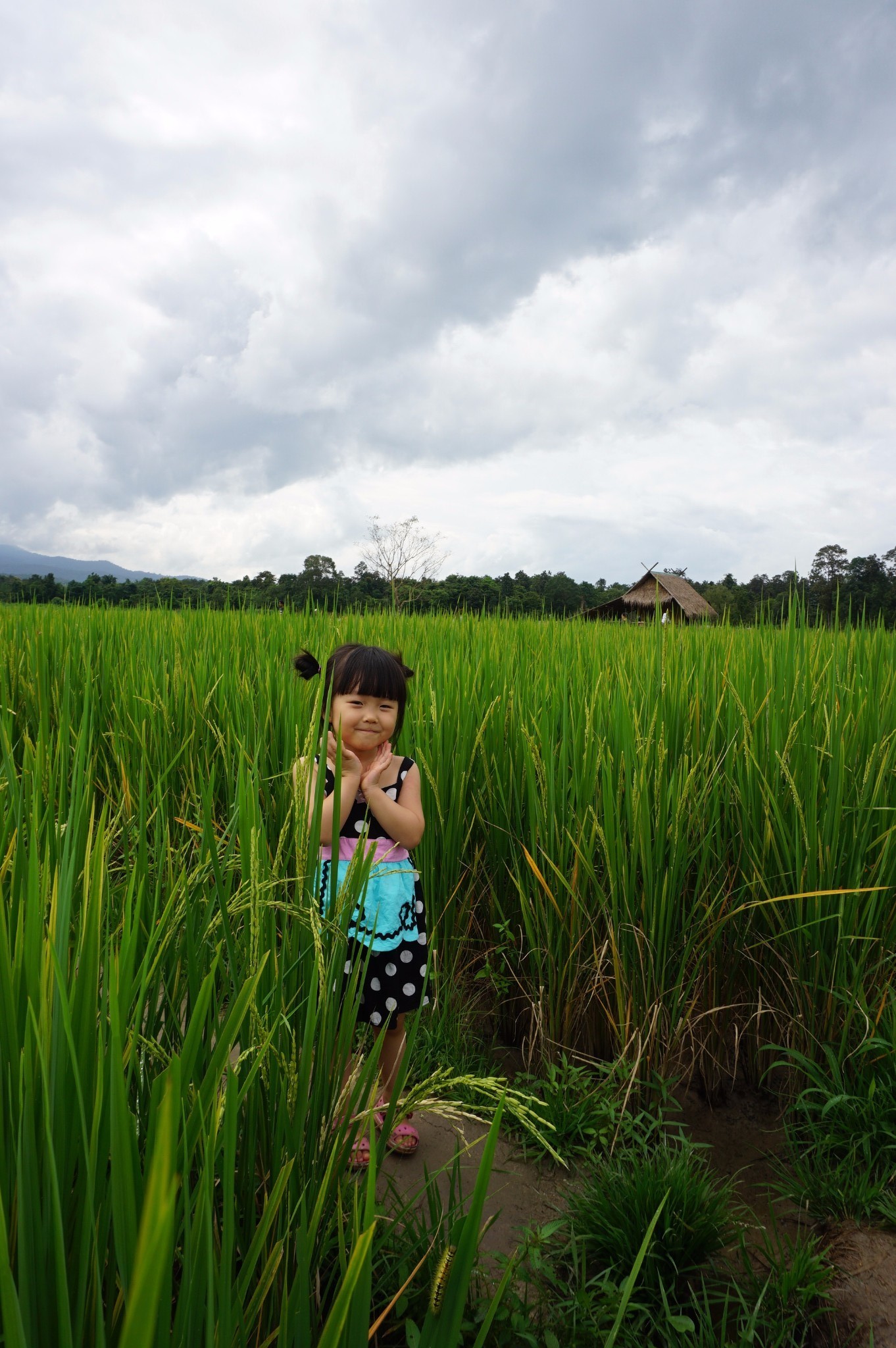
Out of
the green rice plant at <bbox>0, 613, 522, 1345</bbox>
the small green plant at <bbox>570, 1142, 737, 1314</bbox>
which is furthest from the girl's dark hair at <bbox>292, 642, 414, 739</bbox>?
the small green plant at <bbox>570, 1142, 737, 1314</bbox>

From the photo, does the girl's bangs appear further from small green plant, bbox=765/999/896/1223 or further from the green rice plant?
small green plant, bbox=765/999/896/1223

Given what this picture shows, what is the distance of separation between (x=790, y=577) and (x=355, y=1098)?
3179 mm

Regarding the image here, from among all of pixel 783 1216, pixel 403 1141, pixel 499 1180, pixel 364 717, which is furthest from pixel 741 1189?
pixel 364 717

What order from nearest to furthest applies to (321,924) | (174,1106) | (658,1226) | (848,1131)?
(174,1106)
(321,924)
(658,1226)
(848,1131)

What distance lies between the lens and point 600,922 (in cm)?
208

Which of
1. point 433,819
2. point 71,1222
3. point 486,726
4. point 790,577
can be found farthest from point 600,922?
point 790,577

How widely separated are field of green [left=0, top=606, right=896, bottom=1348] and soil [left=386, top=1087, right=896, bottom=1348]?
126 millimetres

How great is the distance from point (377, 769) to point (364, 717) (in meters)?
0.12

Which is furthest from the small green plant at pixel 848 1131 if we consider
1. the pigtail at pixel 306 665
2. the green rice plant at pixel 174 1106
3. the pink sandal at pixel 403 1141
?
the pigtail at pixel 306 665

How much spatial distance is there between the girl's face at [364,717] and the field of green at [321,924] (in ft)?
0.46

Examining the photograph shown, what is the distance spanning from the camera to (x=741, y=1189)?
1767 millimetres

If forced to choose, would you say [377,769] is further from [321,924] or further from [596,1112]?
[596,1112]

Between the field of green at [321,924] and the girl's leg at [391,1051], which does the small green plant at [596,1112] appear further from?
the girl's leg at [391,1051]

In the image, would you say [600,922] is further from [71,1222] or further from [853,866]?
[71,1222]
